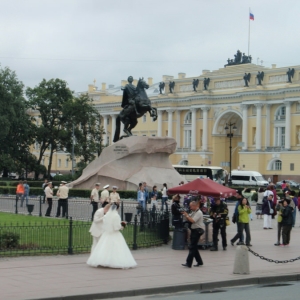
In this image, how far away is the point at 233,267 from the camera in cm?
1628

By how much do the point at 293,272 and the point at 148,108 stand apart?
24219mm

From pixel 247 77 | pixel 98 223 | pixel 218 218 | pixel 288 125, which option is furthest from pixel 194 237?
pixel 247 77

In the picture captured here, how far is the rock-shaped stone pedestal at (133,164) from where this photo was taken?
40.2 m

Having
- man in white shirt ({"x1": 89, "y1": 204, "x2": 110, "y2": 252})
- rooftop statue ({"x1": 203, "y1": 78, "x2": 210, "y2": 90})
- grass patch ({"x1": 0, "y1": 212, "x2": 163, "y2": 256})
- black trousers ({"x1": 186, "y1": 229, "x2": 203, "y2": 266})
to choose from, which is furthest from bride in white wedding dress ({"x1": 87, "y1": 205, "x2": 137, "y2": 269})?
rooftop statue ({"x1": 203, "y1": 78, "x2": 210, "y2": 90})

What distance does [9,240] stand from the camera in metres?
18.2

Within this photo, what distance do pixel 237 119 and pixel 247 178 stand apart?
22.7 meters

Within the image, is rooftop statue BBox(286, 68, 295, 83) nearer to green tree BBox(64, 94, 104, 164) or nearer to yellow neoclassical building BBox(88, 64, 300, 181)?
yellow neoclassical building BBox(88, 64, 300, 181)

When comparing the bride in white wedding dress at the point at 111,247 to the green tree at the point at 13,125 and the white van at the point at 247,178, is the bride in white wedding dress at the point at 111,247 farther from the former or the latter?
the white van at the point at 247,178

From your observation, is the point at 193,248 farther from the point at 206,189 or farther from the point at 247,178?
the point at 247,178

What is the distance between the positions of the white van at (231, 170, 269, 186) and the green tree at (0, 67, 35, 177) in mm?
23036

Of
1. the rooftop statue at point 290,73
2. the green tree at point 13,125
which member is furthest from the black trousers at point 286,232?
the rooftop statue at point 290,73

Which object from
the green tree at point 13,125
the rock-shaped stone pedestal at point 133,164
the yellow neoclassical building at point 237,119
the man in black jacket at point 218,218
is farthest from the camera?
the yellow neoclassical building at point 237,119

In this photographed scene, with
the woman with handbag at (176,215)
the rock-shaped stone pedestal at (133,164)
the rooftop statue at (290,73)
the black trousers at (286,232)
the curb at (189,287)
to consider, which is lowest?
the curb at (189,287)

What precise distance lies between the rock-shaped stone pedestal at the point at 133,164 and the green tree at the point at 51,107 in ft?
134
